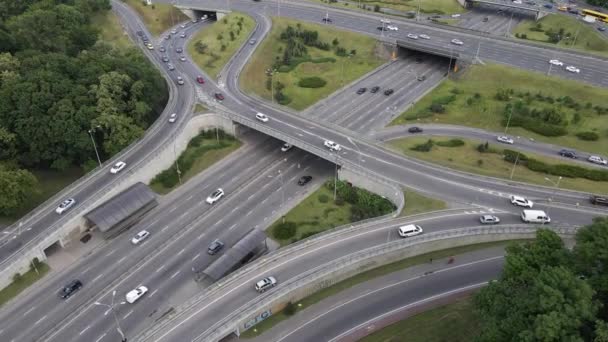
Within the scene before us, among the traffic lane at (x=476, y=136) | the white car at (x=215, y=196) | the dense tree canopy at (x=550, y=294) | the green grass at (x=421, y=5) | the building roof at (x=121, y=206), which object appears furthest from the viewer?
the green grass at (x=421, y=5)

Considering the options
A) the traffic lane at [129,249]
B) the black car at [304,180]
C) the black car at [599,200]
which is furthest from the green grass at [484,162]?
the traffic lane at [129,249]

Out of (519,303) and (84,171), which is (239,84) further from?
(519,303)

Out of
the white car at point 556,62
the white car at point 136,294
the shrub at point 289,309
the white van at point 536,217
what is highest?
the white car at point 556,62

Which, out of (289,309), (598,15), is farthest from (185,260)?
(598,15)

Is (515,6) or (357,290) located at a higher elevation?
(515,6)

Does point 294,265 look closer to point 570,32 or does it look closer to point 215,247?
point 215,247

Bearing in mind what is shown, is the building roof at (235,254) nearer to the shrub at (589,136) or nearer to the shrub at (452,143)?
the shrub at (452,143)

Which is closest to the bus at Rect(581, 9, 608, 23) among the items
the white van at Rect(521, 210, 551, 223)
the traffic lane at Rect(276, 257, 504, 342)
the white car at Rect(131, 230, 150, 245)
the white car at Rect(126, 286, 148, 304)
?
the white van at Rect(521, 210, 551, 223)

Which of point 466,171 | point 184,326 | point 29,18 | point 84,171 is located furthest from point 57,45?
point 466,171
